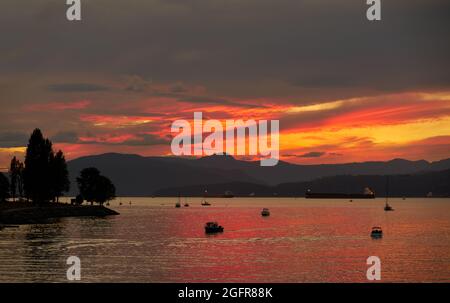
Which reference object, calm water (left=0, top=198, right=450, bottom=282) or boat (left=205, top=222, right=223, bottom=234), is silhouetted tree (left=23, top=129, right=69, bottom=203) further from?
boat (left=205, top=222, right=223, bottom=234)

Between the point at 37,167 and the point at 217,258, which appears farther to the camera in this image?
the point at 37,167

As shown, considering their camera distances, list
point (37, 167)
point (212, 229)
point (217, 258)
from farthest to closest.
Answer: point (37, 167)
point (212, 229)
point (217, 258)

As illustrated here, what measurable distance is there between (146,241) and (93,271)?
168 feet

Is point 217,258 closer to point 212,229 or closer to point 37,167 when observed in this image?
point 212,229

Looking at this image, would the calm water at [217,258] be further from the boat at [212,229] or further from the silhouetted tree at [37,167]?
the silhouetted tree at [37,167]

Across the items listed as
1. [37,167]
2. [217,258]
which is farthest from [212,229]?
[37,167]

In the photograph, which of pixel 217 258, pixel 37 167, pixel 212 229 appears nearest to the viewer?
pixel 217 258

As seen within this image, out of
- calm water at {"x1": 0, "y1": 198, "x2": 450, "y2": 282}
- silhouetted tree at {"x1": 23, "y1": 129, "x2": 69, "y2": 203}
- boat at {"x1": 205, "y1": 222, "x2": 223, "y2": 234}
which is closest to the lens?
calm water at {"x1": 0, "y1": 198, "x2": 450, "y2": 282}

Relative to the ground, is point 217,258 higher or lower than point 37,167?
lower

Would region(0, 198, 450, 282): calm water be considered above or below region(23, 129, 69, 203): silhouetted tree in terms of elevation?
below

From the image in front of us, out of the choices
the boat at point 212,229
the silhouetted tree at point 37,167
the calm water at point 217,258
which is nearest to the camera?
the calm water at point 217,258

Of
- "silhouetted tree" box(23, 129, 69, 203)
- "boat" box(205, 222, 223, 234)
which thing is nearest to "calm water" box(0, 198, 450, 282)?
"boat" box(205, 222, 223, 234)

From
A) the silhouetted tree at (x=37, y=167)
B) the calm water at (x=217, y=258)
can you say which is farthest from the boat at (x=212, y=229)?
the silhouetted tree at (x=37, y=167)

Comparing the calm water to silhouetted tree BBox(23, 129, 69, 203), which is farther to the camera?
silhouetted tree BBox(23, 129, 69, 203)
